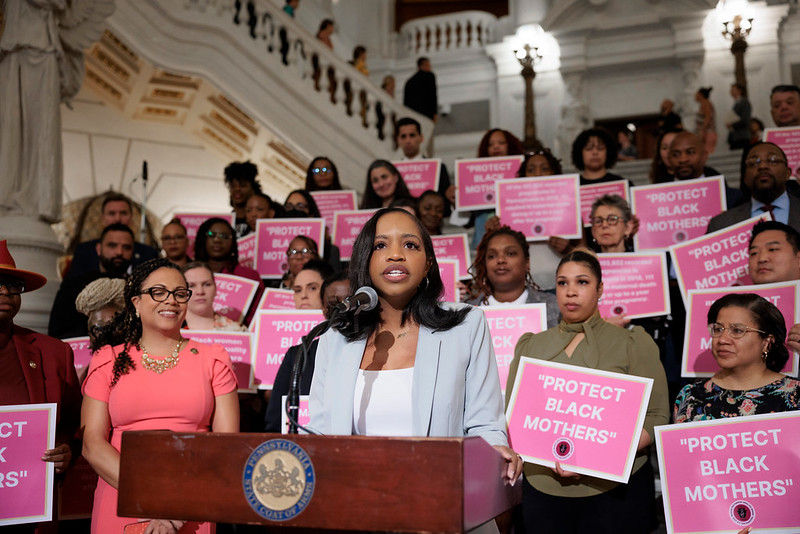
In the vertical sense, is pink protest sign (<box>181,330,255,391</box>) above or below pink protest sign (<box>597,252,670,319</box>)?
below

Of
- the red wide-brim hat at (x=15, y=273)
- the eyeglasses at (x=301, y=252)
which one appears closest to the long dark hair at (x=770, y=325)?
the red wide-brim hat at (x=15, y=273)

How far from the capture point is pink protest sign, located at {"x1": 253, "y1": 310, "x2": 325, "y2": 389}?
15.9 ft

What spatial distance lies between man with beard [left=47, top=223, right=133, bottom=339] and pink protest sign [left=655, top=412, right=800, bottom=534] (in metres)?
3.62

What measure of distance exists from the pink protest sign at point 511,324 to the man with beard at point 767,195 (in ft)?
5.69

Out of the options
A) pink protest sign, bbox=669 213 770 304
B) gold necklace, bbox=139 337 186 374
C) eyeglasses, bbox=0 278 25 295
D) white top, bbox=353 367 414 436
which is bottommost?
white top, bbox=353 367 414 436

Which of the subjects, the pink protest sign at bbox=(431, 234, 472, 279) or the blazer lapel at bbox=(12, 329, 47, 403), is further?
the pink protest sign at bbox=(431, 234, 472, 279)

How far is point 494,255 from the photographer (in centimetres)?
476

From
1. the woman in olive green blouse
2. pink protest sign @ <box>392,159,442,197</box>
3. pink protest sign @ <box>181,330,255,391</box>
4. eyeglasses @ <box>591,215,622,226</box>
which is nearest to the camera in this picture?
the woman in olive green blouse

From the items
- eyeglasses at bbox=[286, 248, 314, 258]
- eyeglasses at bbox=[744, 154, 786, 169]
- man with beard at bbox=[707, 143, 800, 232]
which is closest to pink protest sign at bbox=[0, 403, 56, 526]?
eyeglasses at bbox=[286, 248, 314, 258]

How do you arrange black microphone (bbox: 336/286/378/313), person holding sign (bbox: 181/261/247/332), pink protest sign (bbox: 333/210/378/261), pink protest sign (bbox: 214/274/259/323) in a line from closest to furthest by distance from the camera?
black microphone (bbox: 336/286/378/313) < person holding sign (bbox: 181/261/247/332) < pink protest sign (bbox: 214/274/259/323) < pink protest sign (bbox: 333/210/378/261)

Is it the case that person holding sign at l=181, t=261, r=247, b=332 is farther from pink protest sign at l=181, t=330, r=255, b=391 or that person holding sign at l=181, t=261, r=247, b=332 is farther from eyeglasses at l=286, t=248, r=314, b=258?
eyeglasses at l=286, t=248, r=314, b=258

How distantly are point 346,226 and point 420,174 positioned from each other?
1371 mm

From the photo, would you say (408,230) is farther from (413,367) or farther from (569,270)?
(569,270)

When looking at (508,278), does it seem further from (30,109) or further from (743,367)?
(30,109)
